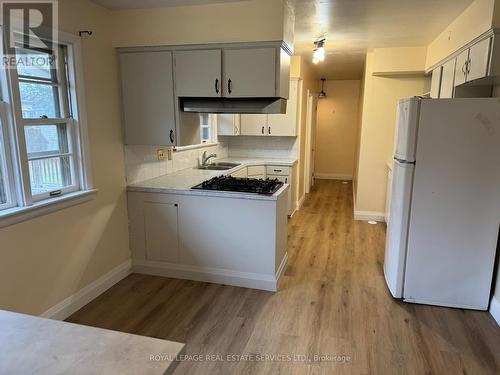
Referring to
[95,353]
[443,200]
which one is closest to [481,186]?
[443,200]

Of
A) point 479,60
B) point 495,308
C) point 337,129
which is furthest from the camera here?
point 337,129

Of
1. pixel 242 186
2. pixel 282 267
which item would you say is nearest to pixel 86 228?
pixel 242 186

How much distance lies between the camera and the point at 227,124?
5246 millimetres

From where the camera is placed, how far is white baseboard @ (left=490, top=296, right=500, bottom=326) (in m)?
2.63

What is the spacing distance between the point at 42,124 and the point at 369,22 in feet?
9.84

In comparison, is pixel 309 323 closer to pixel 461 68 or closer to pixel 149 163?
pixel 149 163

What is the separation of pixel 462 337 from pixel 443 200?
3.31 ft

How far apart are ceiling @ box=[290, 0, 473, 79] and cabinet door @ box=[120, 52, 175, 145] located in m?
1.26

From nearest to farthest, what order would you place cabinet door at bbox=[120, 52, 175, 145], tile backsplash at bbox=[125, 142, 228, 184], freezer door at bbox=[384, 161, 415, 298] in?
freezer door at bbox=[384, 161, 415, 298], cabinet door at bbox=[120, 52, 175, 145], tile backsplash at bbox=[125, 142, 228, 184]

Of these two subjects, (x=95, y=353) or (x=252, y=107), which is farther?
(x=252, y=107)

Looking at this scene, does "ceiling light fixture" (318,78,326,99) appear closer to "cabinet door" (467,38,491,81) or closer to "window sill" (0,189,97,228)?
"cabinet door" (467,38,491,81)

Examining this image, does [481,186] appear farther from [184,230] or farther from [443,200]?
[184,230]

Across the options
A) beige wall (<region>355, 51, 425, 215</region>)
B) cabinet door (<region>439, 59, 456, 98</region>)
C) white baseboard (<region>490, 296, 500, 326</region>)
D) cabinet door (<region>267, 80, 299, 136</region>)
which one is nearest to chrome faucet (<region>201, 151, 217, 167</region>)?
cabinet door (<region>267, 80, 299, 136</region>)

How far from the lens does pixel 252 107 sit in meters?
3.14
